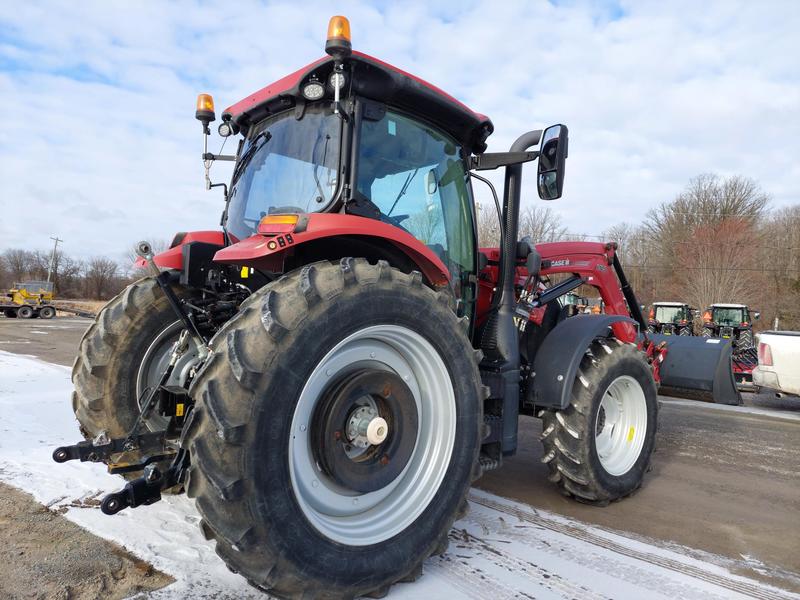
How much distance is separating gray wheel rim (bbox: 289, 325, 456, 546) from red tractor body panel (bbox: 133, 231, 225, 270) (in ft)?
4.59

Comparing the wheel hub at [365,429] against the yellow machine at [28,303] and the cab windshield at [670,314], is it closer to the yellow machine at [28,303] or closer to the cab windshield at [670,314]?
the cab windshield at [670,314]

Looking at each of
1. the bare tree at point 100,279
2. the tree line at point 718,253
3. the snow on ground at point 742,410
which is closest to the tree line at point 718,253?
the tree line at point 718,253

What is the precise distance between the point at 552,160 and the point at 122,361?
9.21 feet

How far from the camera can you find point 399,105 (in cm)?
305

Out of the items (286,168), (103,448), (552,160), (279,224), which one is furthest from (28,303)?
(552,160)

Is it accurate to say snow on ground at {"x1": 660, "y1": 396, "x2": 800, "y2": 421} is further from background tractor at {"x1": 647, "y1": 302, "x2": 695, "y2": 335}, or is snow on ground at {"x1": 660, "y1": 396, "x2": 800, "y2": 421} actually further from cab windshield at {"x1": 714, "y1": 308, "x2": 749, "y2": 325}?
cab windshield at {"x1": 714, "y1": 308, "x2": 749, "y2": 325}

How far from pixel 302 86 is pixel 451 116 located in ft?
3.01

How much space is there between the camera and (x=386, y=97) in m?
2.94

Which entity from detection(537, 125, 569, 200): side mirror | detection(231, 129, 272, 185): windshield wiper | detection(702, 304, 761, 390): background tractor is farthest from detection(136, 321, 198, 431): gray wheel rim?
detection(702, 304, 761, 390): background tractor

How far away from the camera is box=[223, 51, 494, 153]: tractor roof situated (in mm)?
2793

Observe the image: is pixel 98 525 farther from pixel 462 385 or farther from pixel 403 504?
pixel 462 385

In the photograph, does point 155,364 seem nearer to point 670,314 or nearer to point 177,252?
point 177,252

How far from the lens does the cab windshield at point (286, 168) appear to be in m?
2.85

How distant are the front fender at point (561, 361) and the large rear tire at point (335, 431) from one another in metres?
1.01
